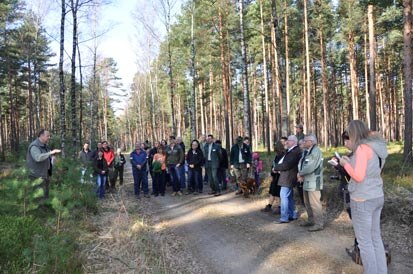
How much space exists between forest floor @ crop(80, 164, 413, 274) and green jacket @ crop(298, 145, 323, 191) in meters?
0.90

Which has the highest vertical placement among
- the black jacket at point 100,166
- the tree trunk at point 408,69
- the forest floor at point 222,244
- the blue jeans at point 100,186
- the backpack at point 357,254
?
the tree trunk at point 408,69

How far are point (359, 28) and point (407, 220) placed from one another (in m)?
24.8

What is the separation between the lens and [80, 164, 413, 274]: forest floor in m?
5.21

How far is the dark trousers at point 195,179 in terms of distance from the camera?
11938 mm

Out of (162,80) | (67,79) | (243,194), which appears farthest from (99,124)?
(243,194)

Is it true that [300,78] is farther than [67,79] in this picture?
No

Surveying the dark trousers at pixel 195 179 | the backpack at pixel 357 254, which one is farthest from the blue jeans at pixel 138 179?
the backpack at pixel 357 254

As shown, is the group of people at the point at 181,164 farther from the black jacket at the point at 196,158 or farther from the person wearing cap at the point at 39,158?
the person wearing cap at the point at 39,158

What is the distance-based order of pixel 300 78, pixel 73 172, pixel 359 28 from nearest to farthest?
1. pixel 73 172
2. pixel 359 28
3. pixel 300 78

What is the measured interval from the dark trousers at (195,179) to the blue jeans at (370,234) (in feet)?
26.8

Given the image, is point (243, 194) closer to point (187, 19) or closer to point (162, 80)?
point (187, 19)

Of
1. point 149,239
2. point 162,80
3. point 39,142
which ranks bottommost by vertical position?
point 149,239

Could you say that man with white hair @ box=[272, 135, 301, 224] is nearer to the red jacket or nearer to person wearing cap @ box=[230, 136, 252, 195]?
person wearing cap @ box=[230, 136, 252, 195]

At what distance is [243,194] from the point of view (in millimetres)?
10938
